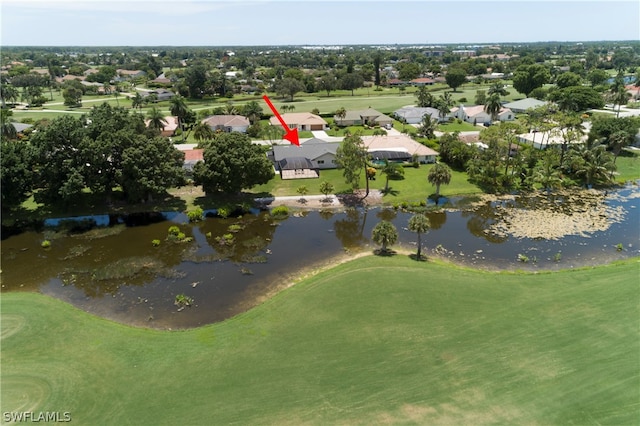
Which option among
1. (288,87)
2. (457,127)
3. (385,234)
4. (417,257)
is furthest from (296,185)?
(288,87)

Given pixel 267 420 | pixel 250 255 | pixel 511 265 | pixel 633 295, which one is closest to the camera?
pixel 267 420

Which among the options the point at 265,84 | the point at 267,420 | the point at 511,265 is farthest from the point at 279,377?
the point at 265,84

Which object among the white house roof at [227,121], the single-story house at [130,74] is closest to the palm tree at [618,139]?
the white house roof at [227,121]

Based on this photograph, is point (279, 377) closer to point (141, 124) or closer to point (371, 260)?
point (371, 260)

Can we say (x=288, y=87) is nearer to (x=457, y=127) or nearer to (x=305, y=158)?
(x=457, y=127)

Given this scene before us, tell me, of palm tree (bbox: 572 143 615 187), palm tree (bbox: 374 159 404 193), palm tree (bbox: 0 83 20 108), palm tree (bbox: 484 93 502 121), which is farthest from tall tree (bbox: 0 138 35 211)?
palm tree (bbox: 0 83 20 108)

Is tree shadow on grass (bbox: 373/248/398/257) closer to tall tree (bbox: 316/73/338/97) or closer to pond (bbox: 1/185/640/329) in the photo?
pond (bbox: 1/185/640/329)
